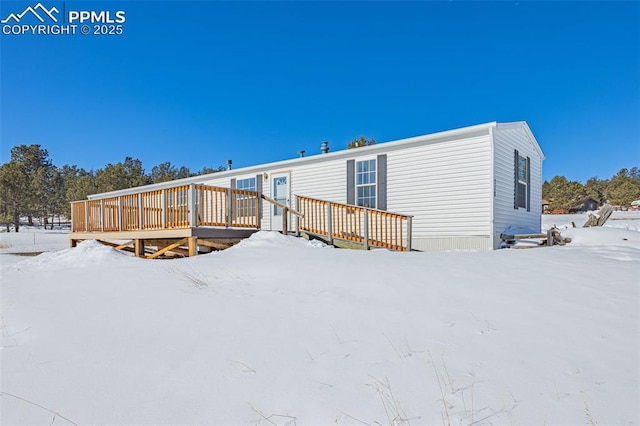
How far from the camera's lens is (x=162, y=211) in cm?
895

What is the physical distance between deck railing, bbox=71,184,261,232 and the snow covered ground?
378cm

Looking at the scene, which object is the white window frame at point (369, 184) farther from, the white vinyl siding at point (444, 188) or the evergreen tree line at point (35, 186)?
the evergreen tree line at point (35, 186)

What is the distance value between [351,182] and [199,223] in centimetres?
495

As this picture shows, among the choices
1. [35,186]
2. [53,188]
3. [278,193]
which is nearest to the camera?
[278,193]

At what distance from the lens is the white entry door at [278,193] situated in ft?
39.4

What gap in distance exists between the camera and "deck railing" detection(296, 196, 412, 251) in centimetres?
798

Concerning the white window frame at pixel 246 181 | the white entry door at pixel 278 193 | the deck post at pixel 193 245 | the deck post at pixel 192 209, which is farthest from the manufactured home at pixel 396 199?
the white window frame at pixel 246 181

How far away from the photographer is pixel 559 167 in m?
40.3

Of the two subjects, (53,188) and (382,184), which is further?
(53,188)

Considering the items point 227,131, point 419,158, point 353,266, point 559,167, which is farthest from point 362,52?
point 559,167

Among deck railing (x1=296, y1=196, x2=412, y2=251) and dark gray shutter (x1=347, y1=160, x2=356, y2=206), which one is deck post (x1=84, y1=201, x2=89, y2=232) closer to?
deck railing (x1=296, y1=196, x2=412, y2=251)

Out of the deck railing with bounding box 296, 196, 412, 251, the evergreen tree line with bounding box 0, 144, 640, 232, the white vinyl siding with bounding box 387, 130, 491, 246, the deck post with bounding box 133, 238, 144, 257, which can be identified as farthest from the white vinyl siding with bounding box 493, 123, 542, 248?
the evergreen tree line with bounding box 0, 144, 640, 232

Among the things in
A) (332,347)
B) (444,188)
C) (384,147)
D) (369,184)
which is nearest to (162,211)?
(369,184)

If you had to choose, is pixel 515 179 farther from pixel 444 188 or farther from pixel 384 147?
pixel 384 147
